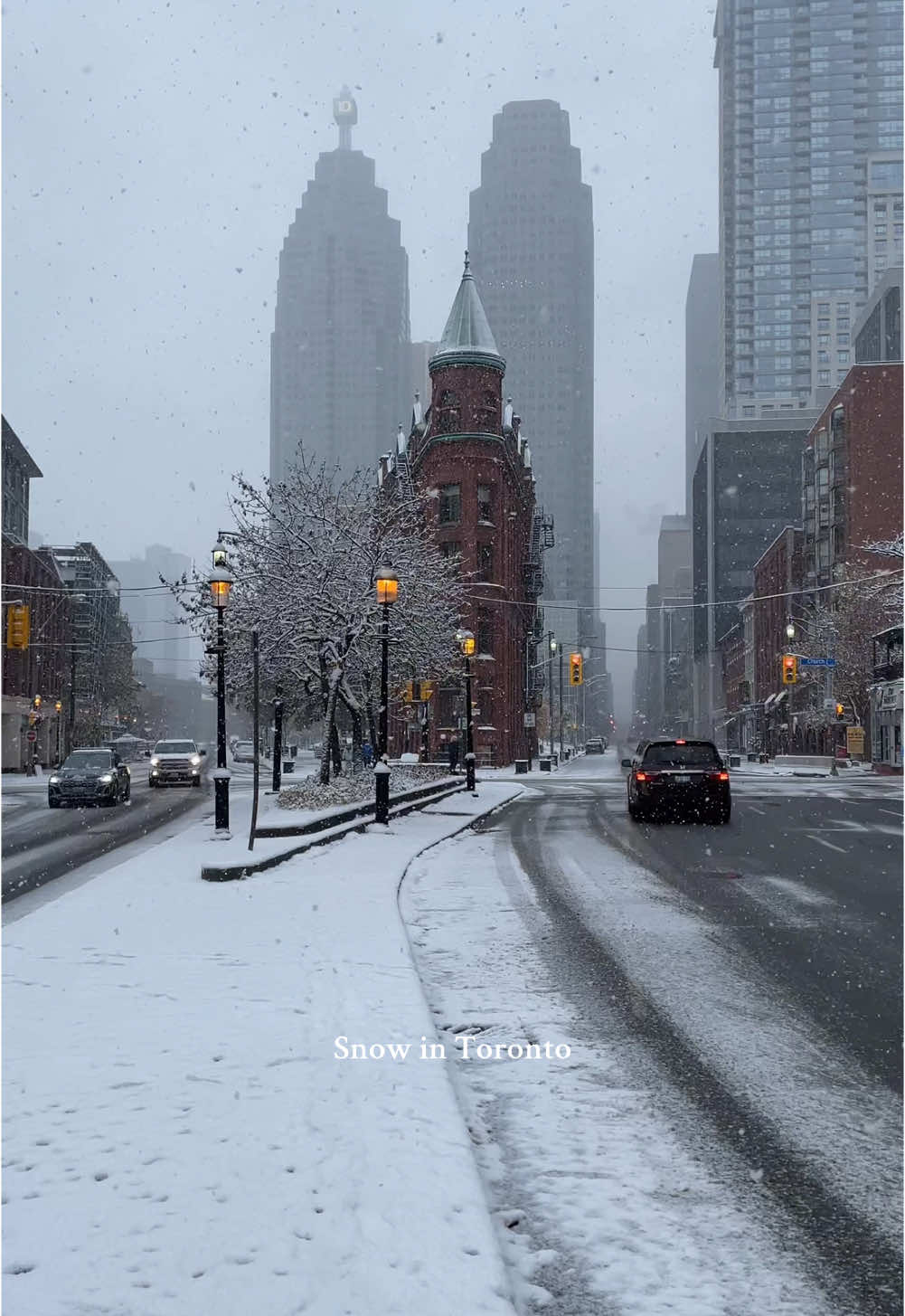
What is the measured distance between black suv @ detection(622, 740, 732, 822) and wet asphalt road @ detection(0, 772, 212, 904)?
10262 mm

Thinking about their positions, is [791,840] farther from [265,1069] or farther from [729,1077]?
Answer: [265,1069]

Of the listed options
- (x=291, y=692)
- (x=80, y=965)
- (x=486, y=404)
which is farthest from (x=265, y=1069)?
(x=486, y=404)

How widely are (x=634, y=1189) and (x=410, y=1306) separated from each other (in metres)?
1.39

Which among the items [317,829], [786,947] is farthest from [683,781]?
[786,947]

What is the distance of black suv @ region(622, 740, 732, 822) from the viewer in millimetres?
23062

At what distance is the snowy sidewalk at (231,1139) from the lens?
3611mm

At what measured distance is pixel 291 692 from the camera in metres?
38.0

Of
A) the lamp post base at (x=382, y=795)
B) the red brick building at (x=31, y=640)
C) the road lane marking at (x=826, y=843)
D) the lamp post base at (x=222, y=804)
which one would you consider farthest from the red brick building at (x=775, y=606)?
the lamp post base at (x=222, y=804)

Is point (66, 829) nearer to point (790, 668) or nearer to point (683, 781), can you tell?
point (683, 781)

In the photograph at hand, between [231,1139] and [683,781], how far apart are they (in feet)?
63.3

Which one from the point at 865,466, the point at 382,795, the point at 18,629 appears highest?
the point at 865,466

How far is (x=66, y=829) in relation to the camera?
73.0 ft

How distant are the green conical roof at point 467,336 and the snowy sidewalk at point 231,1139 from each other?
58154mm

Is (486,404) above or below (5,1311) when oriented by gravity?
above
